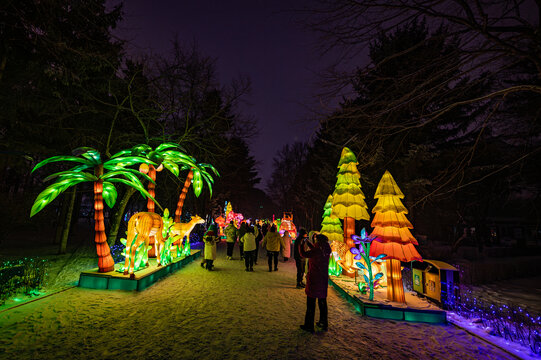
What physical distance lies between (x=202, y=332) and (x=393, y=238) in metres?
4.85

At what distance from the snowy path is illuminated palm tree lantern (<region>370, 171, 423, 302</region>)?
929mm

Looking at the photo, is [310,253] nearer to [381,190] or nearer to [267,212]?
[381,190]

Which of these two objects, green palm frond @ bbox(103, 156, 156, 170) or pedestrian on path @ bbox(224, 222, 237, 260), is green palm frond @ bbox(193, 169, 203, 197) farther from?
green palm frond @ bbox(103, 156, 156, 170)

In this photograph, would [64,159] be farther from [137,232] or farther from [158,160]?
[158,160]

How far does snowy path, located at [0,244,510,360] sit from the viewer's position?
3590mm

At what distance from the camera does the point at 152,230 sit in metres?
7.76

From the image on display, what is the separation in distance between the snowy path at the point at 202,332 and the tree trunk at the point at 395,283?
73 cm

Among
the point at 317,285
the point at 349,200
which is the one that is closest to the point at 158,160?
the point at 349,200

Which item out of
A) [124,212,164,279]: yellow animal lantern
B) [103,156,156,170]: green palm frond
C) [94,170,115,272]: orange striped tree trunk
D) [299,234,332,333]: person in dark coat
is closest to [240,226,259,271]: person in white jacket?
[124,212,164,279]: yellow animal lantern

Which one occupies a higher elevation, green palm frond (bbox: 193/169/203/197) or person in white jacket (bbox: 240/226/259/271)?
green palm frond (bbox: 193/169/203/197)

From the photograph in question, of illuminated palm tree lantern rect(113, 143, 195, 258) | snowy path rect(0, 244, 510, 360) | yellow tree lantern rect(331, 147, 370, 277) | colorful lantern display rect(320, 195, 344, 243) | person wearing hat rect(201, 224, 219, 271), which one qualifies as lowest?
snowy path rect(0, 244, 510, 360)

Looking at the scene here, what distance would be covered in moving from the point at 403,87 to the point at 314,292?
4.23 meters

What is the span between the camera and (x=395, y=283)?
5.61 metres

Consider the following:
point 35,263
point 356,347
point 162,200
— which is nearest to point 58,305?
point 35,263
